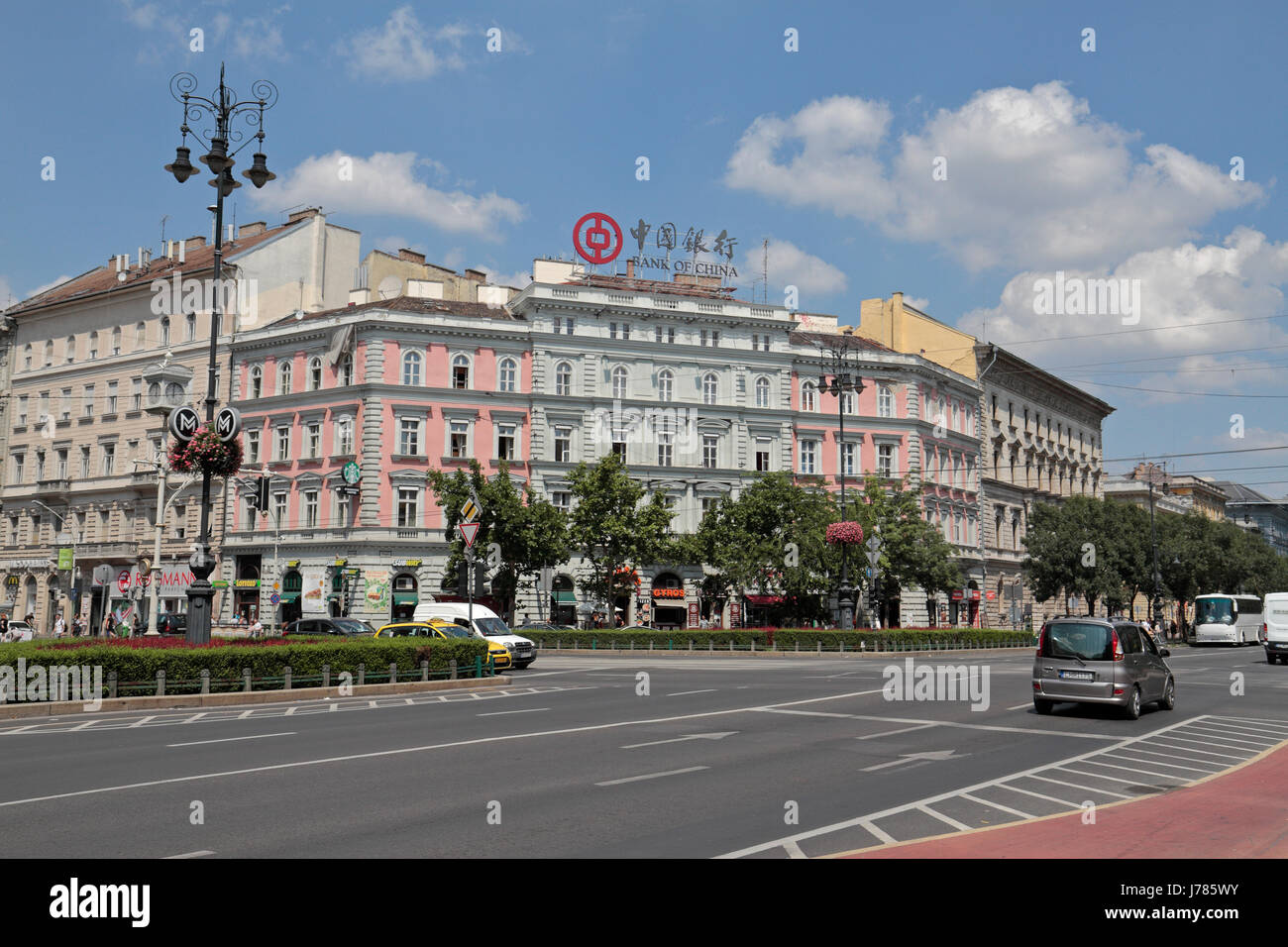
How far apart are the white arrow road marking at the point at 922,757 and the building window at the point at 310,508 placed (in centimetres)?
4672

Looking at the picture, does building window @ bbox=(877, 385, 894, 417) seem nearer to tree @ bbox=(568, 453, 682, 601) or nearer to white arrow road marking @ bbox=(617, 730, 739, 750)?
tree @ bbox=(568, 453, 682, 601)

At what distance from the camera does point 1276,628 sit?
3931 centimetres

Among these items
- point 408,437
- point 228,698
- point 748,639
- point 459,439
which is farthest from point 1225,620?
point 228,698

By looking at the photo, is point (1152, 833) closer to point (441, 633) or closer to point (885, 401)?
point (441, 633)

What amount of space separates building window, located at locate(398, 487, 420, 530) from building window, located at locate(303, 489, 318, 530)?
4.81m

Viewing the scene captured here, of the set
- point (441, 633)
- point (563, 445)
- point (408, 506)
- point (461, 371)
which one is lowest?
point (441, 633)

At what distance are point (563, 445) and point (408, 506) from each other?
8.81 meters

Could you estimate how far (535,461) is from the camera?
187 feet

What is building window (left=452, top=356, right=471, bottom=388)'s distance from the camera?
5666 cm

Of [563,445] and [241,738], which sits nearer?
[241,738]

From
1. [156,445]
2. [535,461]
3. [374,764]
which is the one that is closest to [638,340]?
[535,461]

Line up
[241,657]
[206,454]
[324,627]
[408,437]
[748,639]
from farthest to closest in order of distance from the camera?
[408,437]
[748,639]
[324,627]
[206,454]
[241,657]

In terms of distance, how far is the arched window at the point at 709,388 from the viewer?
60094 mm
